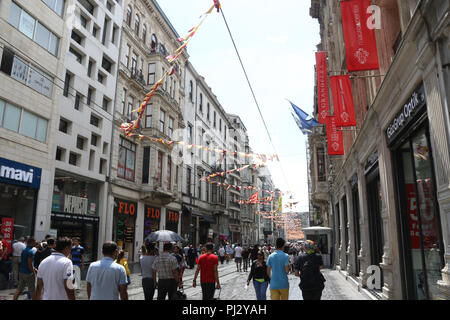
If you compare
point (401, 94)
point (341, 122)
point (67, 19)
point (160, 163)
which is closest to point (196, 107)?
point (160, 163)

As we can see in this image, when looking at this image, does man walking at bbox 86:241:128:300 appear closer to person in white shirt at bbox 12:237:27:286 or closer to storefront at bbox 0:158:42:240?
person in white shirt at bbox 12:237:27:286

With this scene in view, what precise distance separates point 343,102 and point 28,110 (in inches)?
580

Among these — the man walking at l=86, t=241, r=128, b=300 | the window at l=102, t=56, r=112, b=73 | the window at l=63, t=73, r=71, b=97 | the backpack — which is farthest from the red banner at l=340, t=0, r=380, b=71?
the window at l=102, t=56, r=112, b=73

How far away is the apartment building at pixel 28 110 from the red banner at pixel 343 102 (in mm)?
14080

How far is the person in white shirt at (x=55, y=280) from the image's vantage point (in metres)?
4.67

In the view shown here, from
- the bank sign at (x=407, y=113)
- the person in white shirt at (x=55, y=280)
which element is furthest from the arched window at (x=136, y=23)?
the person in white shirt at (x=55, y=280)

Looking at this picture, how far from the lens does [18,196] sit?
16.6 m

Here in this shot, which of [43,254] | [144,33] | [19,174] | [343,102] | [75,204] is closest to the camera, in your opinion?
[43,254]

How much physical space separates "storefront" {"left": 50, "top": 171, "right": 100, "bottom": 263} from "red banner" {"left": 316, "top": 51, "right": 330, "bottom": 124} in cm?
1490

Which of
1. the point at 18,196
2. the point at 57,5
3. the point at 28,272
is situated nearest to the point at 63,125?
the point at 18,196

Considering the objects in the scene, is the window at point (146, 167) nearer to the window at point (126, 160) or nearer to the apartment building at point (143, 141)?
the apartment building at point (143, 141)

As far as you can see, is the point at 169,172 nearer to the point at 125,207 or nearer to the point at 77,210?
the point at 125,207
